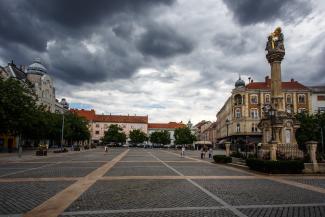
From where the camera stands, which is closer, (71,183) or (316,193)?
(316,193)

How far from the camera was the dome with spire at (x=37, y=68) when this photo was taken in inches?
3125

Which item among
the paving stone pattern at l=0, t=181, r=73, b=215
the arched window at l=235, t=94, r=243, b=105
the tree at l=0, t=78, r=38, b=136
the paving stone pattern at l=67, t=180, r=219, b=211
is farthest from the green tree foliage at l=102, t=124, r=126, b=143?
the paving stone pattern at l=67, t=180, r=219, b=211

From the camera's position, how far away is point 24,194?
11.0 meters

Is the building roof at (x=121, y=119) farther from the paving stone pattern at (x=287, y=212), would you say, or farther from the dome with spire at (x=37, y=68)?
the paving stone pattern at (x=287, y=212)

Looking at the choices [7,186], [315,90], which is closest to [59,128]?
[7,186]

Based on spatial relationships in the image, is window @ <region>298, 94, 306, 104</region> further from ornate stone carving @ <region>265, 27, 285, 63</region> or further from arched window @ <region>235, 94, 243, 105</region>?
ornate stone carving @ <region>265, 27, 285, 63</region>

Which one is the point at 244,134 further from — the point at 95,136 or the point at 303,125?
the point at 95,136

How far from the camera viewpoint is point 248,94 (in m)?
76.8

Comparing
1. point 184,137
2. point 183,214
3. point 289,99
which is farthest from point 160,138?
point 183,214

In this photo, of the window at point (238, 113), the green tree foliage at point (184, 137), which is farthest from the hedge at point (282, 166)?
the green tree foliage at point (184, 137)

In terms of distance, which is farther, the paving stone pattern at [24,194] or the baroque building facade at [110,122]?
the baroque building facade at [110,122]

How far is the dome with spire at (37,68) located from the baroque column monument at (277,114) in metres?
66.8

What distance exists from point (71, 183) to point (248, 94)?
68069mm

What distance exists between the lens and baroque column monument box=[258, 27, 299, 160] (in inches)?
959
